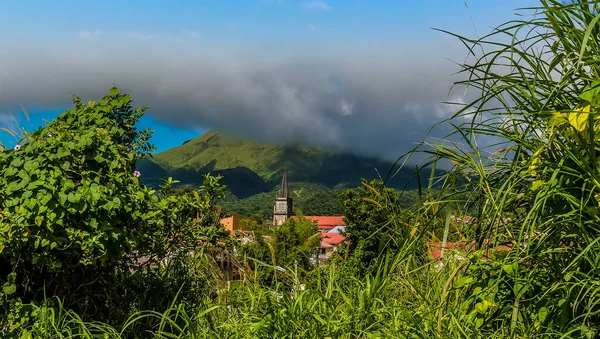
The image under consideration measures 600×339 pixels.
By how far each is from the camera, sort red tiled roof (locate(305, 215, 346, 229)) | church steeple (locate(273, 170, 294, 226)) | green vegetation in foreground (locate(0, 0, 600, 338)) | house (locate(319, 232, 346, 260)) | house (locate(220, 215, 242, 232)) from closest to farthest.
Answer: green vegetation in foreground (locate(0, 0, 600, 338)), house (locate(220, 215, 242, 232)), house (locate(319, 232, 346, 260)), red tiled roof (locate(305, 215, 346, 229)), church steeple (locate(273, 170, 294, 226))

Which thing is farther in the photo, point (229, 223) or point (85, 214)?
point (229, 223)

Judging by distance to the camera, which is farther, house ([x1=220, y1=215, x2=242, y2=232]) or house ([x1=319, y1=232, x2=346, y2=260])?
house ([x1=319, y1=232, x2=346, y2=260])

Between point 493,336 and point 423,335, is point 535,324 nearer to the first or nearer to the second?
point 493,336

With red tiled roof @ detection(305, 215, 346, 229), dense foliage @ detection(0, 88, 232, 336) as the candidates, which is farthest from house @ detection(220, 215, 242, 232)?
red tiled roof @ detection(305, 215, 346, 229)

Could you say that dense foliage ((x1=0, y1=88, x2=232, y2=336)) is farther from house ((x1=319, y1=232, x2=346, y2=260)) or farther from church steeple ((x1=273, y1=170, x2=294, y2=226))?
church steeple ((x1=273, y1=170, x2=294, y2=226))

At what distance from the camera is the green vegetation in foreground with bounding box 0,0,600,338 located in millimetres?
2145

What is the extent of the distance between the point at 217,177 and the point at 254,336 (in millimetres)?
1549

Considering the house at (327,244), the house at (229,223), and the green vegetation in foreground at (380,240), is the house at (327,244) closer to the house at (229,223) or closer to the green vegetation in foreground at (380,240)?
the house at (229,223)

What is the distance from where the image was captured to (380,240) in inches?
102

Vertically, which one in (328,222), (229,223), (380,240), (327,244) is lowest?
(328,222)

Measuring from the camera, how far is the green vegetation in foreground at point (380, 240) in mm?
2145

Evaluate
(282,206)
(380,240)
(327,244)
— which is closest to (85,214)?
(380,240)

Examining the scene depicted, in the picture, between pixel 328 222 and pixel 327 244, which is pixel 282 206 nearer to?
pixel 328 222

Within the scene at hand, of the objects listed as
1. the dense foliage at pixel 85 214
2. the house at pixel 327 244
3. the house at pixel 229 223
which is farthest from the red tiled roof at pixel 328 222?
the dense foliage at pixel 85 214
